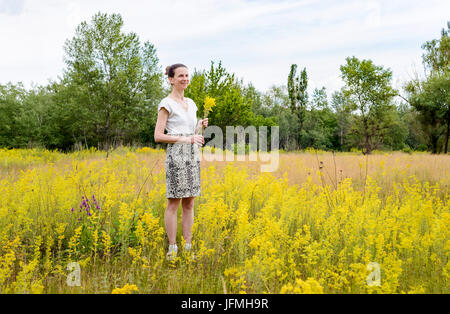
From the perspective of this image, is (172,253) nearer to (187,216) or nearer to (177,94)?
(187,216)

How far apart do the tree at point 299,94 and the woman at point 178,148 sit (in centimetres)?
3614

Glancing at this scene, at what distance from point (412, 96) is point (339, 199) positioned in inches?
1014

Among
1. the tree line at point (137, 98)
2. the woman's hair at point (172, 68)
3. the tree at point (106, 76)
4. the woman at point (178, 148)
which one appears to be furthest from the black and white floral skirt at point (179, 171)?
the tree at point (106, 76)

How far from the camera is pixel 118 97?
77.6 ft

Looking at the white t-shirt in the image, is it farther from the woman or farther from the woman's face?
the woman's face

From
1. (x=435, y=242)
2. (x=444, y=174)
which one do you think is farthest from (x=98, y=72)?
(x=435, y=242)

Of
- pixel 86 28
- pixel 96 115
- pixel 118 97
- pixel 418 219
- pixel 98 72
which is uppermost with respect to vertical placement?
pixel 86 28

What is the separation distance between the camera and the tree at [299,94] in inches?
1473

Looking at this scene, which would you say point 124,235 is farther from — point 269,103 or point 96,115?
point 269,103

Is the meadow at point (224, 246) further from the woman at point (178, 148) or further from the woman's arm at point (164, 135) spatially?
the woman's arm at point (164, 135)

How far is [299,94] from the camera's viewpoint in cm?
3812

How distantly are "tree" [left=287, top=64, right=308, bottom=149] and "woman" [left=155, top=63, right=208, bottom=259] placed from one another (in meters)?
36.1

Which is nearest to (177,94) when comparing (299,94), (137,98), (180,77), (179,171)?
(180,77)

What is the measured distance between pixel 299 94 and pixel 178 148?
37.3m
